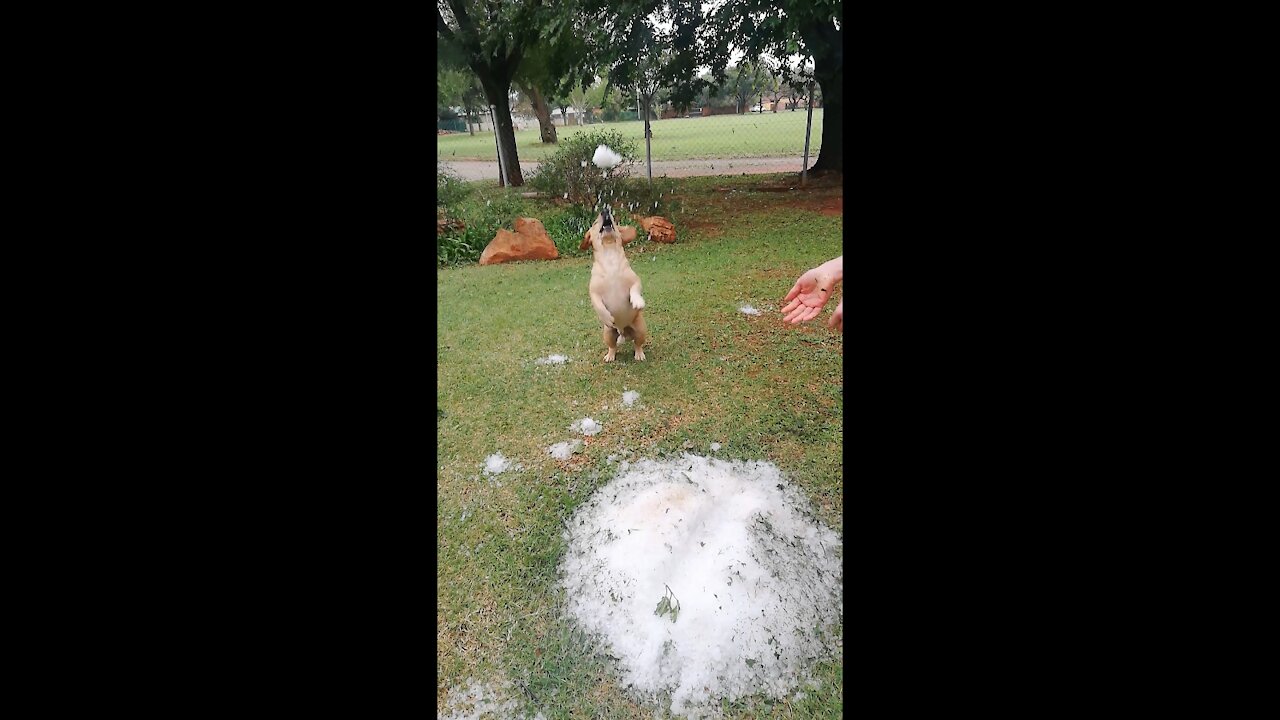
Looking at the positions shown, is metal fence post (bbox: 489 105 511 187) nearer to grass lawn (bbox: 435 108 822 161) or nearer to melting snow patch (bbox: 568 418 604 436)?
grass lawn (bbox: 435 108 822 161)

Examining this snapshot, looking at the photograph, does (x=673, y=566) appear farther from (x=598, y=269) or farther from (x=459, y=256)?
(x=459, y=256)

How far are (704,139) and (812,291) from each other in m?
8.14

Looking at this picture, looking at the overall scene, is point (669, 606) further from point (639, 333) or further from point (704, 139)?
point (704, 139)

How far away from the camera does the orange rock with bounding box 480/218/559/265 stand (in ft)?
19.2

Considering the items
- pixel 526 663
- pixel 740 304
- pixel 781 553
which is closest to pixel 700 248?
pixel 740 304

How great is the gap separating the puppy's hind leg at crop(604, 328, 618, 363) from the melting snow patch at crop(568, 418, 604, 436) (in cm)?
63

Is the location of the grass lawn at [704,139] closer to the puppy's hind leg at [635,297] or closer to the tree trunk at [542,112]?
the tree trunk at [542,112]

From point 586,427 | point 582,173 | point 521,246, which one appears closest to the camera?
point 586,427

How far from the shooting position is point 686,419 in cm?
294

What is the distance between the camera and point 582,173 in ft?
23.3

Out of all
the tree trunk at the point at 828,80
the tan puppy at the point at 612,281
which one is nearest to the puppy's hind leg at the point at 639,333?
the tan puppy at the point at 612,281

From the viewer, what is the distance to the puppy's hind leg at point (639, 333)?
344 centimetres

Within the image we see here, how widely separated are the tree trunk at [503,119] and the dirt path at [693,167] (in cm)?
21

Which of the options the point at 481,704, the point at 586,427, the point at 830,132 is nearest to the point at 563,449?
Answer: the point at 586,427
